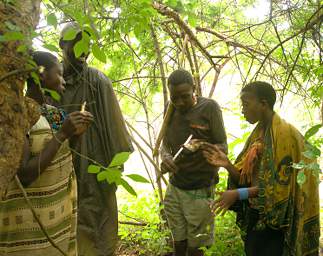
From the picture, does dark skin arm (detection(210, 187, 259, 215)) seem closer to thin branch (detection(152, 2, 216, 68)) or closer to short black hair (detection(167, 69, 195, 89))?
short black hair (detection(167, 69, 195, 89))

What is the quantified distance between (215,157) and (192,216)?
31.1 inches

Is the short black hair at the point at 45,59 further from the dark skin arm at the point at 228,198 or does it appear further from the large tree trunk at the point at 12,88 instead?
the dark skin arm at the point at 228,198

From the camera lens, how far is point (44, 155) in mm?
1897

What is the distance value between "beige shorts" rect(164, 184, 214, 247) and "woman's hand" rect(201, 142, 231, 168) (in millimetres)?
617

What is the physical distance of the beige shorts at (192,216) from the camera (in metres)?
3.19

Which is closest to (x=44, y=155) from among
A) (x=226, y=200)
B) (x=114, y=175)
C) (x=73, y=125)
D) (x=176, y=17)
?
(x=73, y=125)

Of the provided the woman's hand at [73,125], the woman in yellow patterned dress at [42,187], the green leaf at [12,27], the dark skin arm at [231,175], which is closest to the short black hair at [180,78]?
the dark skin arm at [231,175]

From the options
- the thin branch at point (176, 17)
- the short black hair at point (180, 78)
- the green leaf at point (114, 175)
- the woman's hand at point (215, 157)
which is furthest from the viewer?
the thin branch at point (176, 17)

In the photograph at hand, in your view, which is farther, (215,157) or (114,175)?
(215,157)

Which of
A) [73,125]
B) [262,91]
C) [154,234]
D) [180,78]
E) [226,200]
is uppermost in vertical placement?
[180,78]

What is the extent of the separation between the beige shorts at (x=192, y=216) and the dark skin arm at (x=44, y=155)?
1.49 m

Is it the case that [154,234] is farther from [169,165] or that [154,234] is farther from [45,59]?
[45,59]

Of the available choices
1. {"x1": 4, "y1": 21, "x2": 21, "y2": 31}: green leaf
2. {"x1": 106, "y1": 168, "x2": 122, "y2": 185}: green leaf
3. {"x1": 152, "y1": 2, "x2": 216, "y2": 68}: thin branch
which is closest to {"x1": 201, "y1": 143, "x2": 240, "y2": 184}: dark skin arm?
{"x1": 152, "y1": 2, "x2": 216, "y2": 68}: thin branch

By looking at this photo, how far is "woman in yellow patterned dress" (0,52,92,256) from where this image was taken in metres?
1.92
